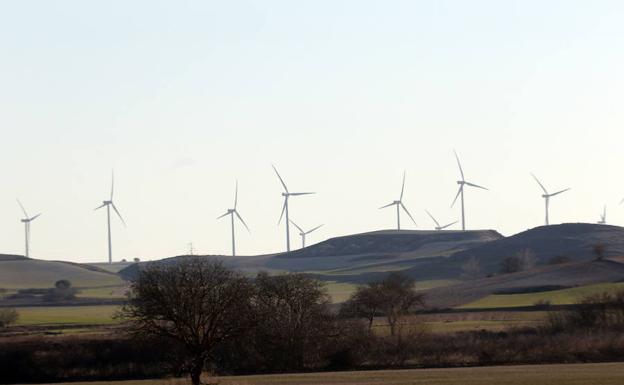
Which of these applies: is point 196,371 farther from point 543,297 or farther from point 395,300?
point 543,297

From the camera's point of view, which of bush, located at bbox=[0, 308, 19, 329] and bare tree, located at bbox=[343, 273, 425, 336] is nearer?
bare tree, located at bbox=[343, 273, 425, 336]

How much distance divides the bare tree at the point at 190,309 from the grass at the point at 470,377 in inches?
90.8

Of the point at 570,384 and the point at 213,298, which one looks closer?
the point at 570,384

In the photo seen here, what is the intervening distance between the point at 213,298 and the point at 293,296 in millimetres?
26842

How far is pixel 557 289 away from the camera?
156m

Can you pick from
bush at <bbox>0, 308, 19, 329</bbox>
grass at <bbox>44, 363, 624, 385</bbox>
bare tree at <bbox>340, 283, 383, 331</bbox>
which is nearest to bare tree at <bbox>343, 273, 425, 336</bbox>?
bare tree at <bbox>340, 283, 383, 331</bbox>

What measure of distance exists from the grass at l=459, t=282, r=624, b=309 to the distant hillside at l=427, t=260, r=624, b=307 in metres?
3.12

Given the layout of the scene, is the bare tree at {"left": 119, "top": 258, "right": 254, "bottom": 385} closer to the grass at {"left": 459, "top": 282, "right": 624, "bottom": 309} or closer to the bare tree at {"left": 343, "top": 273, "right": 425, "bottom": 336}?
the bare tree at {"left": 343, "top": 273, "right": 425, "bottom": 336}

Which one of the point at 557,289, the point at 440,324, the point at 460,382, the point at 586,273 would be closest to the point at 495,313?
the point at 440,324

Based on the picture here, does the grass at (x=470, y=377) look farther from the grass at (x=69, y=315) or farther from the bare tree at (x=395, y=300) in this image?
the grass at (x=69, y=315)

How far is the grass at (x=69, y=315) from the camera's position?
123500mm

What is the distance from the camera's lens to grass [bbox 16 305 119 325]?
12350cm

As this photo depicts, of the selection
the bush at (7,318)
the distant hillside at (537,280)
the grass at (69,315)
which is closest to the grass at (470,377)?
the bush at (7,318)

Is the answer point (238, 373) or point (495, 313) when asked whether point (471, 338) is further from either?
point (495, 313)
